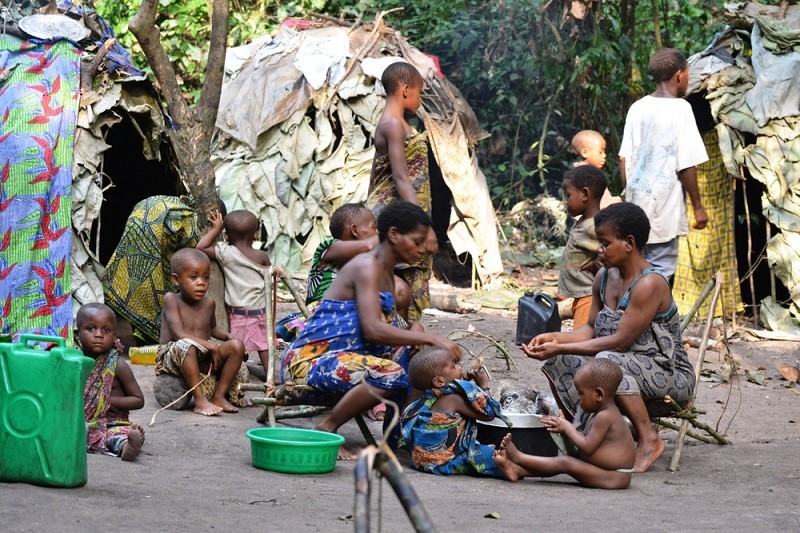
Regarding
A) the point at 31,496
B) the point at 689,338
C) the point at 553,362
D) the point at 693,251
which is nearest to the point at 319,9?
the point at 693,251

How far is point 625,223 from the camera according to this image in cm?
479

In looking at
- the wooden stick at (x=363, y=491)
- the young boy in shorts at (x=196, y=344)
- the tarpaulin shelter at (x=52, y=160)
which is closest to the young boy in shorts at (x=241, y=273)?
the young boy in shorts at (x=196, y=344)

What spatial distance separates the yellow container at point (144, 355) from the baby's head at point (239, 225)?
955 mm

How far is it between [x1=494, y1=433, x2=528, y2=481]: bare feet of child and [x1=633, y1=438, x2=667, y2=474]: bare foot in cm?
61

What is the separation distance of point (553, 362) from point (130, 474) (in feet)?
6.39

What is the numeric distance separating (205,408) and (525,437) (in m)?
1.83

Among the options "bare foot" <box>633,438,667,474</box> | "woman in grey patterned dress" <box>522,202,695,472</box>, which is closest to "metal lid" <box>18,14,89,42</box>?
"woman in grey patterned dress" <box>522,202,695,472</box>

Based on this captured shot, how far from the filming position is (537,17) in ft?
39.7

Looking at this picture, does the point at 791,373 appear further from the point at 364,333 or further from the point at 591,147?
the point at 364,333

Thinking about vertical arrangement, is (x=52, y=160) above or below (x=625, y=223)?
above

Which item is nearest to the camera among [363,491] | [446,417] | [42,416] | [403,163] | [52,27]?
[363,491]

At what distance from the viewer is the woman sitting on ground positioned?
182 inches

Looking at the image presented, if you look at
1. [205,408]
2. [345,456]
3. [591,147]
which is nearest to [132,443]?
[345,456]

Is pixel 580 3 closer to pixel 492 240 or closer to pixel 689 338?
pixel 492 240
